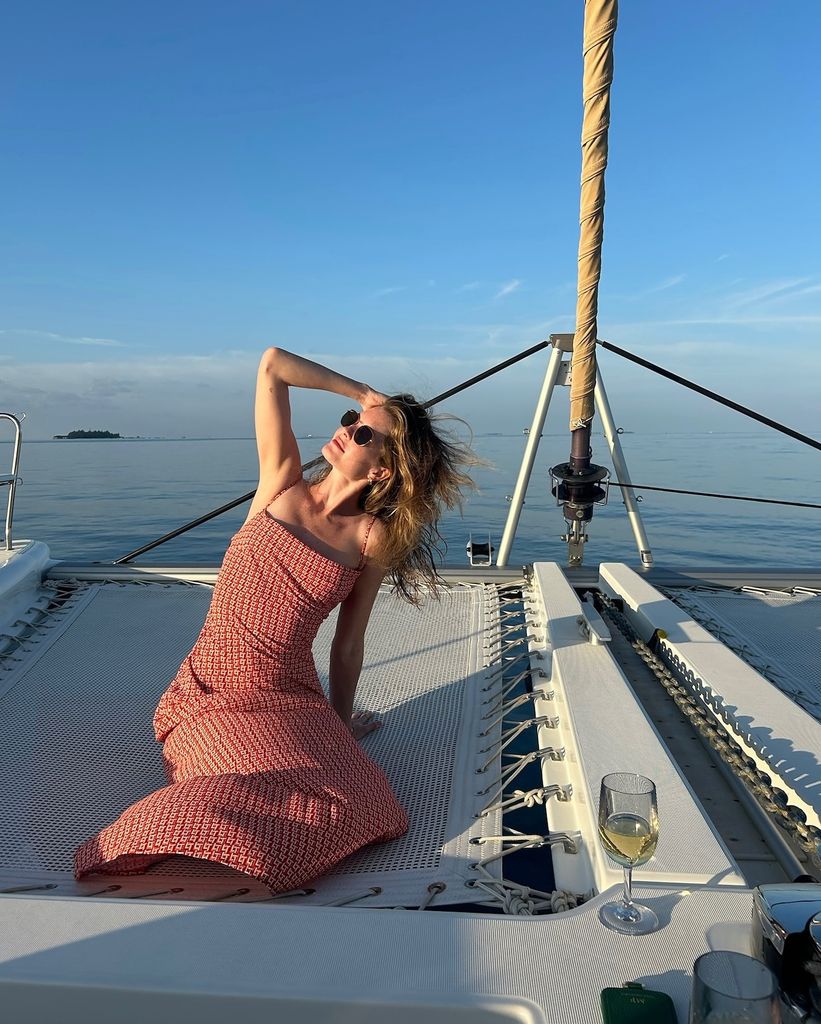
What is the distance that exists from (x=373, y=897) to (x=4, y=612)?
2181 mm

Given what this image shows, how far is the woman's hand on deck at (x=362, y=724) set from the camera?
7.05ft

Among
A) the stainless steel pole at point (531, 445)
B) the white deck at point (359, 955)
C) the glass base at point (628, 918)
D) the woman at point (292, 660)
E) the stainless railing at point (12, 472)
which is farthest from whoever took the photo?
the stainless steel pole at point (531, 445)

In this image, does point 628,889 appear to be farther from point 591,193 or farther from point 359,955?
point 591,193

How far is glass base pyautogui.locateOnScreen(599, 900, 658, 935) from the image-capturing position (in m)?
1.03

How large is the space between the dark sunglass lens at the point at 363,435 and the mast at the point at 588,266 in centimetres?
130

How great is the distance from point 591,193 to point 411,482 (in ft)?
4.47

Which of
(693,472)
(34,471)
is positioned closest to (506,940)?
(693,472)

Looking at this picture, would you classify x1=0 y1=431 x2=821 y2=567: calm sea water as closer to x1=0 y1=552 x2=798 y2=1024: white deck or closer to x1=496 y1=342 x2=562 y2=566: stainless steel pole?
x1=496 y1=342 x2=562 y2=566: stainless steel pole

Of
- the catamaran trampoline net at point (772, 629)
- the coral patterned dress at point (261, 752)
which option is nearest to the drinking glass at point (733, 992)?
the coral patterned dress at point (261, 752)

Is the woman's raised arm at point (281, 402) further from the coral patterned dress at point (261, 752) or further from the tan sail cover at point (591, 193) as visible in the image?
the tan sail cover at point (591, 193)

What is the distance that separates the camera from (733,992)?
74 cm

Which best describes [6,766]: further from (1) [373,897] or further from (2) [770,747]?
(2) [770,747]

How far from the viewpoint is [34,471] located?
18.0 meters

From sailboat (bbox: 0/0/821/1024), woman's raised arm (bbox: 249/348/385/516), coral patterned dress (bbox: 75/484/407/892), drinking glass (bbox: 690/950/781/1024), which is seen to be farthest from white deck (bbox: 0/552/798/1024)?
woman's raised arm (bbox: 249/348/385/516)
